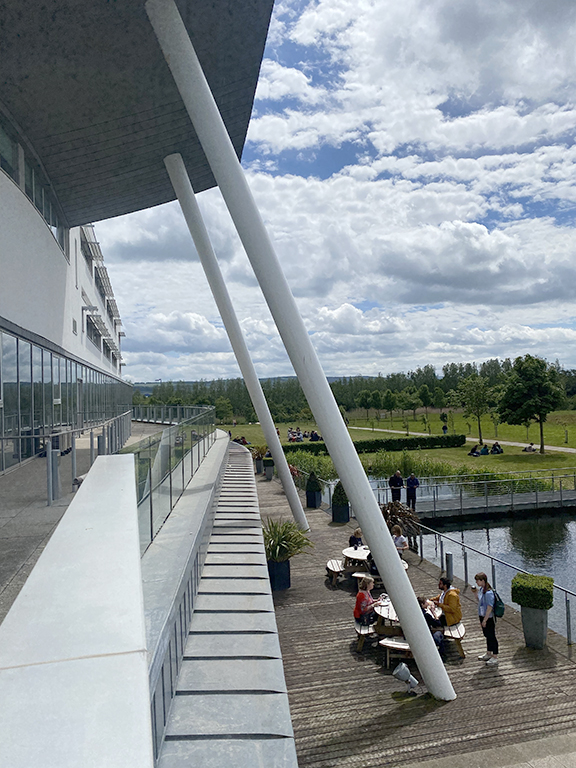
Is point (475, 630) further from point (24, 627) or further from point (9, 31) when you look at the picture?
point (9, 31)

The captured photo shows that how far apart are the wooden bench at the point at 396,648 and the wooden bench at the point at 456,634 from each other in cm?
75

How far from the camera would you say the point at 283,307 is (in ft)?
31.8

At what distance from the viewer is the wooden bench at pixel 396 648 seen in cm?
923

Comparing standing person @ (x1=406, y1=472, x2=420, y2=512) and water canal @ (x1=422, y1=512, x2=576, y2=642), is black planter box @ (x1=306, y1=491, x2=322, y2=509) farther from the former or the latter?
water canal @ (x1=422, y1=512, x2=576, y2=642)

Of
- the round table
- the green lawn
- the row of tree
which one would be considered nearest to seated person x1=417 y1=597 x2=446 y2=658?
the round table

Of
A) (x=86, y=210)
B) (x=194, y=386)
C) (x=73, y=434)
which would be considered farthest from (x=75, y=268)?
(x=194, y=386)

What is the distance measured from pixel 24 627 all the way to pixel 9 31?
421 inches

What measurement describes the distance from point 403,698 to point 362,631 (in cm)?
157

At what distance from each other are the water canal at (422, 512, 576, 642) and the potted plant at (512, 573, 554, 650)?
1.80 feet

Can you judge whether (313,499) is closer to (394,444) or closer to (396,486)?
(396,486)

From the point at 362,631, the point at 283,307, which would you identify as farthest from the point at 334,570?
the point at 283,307

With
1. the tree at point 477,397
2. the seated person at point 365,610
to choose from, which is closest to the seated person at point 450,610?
the seated person at point 365,610

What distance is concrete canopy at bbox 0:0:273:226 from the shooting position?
377 inches

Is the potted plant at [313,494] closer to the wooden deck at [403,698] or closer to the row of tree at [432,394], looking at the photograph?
the wooden deck at [403,698]
